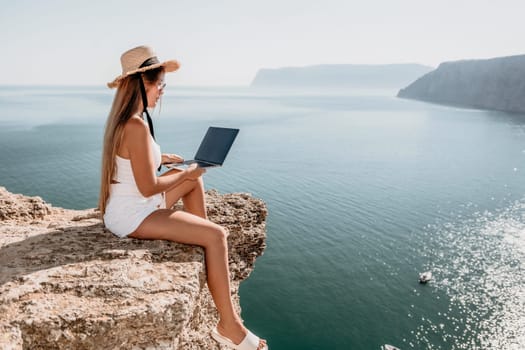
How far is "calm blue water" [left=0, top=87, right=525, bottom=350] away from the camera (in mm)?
25828

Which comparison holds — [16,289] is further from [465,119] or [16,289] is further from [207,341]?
[465,119]

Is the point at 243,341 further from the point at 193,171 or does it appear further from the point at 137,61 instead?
the point at 137,61

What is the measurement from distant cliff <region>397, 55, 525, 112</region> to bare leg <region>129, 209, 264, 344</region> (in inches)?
6259

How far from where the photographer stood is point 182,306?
4316 mm

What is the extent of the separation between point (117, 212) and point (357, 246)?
32243 mm

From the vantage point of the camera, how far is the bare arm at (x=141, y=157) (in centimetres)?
432

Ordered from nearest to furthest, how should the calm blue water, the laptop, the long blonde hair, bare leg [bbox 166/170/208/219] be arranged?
the long blonde hair, the laptop, bare leg [bbox 166/170/208/219], the calm blue water

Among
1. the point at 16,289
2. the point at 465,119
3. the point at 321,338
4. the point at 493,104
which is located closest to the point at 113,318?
the point at 16,289

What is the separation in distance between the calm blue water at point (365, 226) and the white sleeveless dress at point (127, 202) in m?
21.3

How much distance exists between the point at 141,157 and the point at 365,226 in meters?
35.9

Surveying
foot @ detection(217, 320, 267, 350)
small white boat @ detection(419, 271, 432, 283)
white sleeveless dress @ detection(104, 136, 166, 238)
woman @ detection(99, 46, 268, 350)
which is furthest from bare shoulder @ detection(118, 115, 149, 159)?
small white boat @ detection(419, 271, 432, 283)

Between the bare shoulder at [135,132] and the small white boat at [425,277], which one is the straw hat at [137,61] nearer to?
the bare shoulder at [135,132]

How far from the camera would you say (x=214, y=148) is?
5.46m

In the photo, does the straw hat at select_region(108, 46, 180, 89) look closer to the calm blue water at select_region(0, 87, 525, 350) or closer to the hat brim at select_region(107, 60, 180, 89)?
the hat brim at select_region(107, 60, 180, 89)
